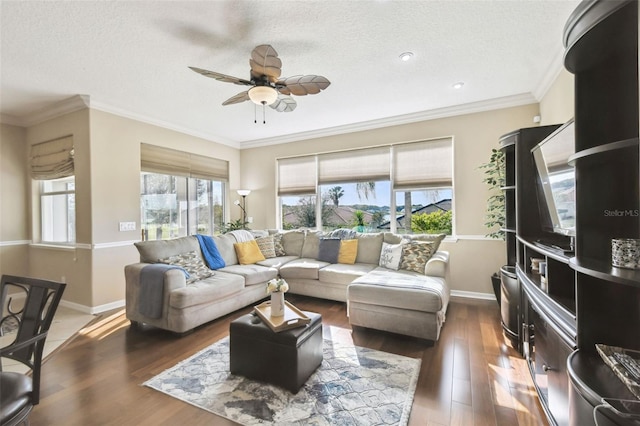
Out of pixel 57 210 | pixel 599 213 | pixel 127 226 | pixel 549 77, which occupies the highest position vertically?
pixel 549 77

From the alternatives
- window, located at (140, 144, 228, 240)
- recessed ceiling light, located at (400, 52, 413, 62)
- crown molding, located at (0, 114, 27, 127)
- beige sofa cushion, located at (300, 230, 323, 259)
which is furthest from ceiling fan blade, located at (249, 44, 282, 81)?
crown molding, located at (0, 114, 27, 127)

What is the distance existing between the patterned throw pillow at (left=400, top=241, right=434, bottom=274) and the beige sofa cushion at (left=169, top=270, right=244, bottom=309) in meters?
2.13

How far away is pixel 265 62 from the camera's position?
217cm

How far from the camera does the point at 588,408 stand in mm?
966

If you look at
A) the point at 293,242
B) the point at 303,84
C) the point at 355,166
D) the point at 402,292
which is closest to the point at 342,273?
the point at 402,292

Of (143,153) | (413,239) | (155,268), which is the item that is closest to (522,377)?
(413,239)

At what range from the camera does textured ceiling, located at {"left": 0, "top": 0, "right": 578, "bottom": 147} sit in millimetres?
2033

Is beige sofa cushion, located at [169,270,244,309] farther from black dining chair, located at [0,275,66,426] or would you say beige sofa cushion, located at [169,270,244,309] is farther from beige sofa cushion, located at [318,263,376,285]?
black dining chair, located at [0,275,66,426]

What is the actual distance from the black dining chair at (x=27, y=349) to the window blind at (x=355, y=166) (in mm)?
4129

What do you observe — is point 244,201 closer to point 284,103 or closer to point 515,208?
point 284,103

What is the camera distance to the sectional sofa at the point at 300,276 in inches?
109

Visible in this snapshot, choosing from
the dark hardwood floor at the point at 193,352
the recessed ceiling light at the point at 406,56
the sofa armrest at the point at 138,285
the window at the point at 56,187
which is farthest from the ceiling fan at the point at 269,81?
the window at the point at 56,187

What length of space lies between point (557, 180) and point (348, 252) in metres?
2.77

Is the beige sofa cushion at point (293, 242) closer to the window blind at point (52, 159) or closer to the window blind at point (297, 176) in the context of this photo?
the window blind at point (297, 176)
